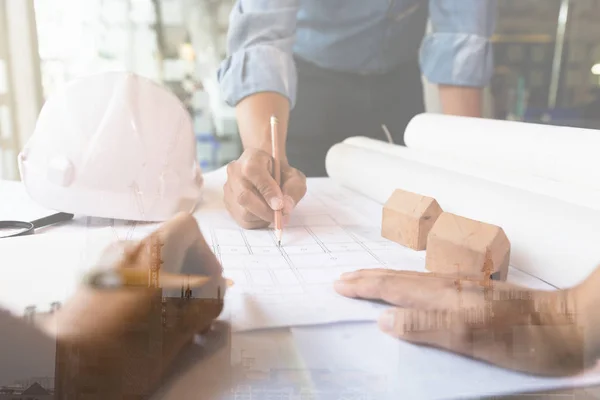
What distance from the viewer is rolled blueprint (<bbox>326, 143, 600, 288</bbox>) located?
20 cm

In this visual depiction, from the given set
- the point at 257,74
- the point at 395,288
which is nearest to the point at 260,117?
the point at 257,74

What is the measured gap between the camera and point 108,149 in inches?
9.0

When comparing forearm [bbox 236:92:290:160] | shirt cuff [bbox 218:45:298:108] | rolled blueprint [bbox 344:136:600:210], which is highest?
shirt cuff [bbox 218:45:298:108]

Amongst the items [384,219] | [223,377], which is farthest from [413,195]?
[223,377]

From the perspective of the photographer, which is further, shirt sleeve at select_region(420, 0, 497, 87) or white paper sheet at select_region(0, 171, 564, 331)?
shirt sleeve at select_region(420, 0, 497, 87)

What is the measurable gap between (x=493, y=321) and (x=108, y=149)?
0.58 feet

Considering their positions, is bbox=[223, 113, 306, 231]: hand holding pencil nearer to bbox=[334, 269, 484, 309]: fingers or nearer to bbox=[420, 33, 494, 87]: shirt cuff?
bbox=[334, 269, 484, 309]: fingers

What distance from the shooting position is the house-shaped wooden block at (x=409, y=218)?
0.23 m

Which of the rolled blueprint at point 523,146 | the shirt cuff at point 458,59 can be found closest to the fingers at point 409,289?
the rolled blueprint at point 523,146

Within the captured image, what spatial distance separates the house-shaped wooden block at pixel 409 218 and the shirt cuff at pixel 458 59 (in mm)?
162

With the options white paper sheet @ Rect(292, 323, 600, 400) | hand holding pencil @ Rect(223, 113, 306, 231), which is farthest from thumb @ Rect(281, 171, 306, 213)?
white paper sheet @ Rect(292, 323, 600, 400)

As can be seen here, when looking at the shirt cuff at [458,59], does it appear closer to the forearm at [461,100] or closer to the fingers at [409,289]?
the forearm at [461,100]

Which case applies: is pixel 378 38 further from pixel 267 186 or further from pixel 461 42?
pixel 267 186

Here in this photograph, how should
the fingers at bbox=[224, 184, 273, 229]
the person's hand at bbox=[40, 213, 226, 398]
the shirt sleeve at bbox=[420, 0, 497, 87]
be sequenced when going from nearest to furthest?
the person's hand at bbox=[40, 213, 226, 398]
the fingers at bbox=[224, 184, 273, 229]
the shirt sleeve at bbox=[420, 0, 497, 87]
